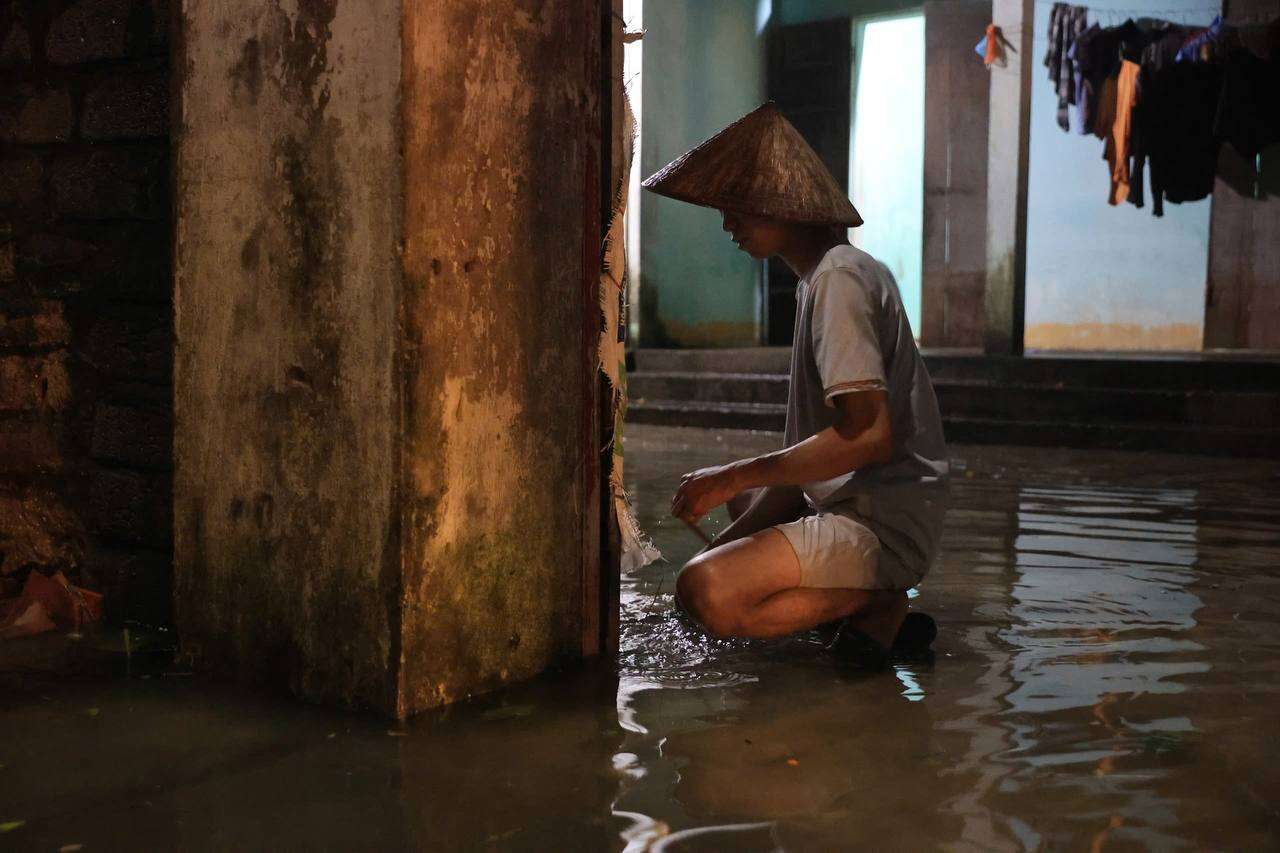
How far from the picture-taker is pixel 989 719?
279 centimetres

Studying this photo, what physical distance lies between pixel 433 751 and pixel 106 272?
187cm

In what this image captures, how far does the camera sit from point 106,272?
3.55 meters

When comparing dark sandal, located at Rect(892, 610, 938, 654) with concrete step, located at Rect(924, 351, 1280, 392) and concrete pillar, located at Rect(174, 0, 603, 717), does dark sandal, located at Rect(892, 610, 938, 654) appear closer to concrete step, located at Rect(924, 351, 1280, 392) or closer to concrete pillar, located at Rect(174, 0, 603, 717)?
concrete pillar, located at Rect(174, 0, 603, 717)

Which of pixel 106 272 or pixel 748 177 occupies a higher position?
pixel 748 177

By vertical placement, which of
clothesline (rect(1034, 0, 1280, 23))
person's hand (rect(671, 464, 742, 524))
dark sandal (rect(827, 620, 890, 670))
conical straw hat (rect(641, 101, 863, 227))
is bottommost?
dark sandal (rect(827, 620, 890, 670))

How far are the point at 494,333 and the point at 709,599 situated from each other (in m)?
0.88

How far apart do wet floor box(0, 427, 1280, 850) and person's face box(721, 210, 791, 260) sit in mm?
1100

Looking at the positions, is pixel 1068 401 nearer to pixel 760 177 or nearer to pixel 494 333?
pixel 760 177

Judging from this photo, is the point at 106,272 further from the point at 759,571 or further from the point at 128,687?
the point at 759,571

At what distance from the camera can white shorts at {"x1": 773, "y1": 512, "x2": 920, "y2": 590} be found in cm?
315

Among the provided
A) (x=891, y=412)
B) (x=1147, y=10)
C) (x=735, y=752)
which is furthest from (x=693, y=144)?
(x=735, y=752)

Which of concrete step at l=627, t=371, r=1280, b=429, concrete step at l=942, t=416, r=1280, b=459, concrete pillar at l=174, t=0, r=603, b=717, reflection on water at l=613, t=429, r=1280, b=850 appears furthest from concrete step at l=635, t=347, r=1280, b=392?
concrete pillar at l=174, t=0, r=603, b=717

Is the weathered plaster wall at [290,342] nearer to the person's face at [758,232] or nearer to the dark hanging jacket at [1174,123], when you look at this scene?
the person's face at [758,232]

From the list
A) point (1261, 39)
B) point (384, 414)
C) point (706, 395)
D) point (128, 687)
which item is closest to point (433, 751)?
point (384, 414)
